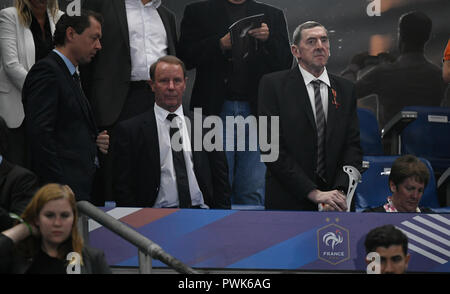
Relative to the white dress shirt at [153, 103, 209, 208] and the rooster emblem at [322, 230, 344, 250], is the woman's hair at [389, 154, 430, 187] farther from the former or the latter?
the white dress shirt at [153, 103, 209, 208]

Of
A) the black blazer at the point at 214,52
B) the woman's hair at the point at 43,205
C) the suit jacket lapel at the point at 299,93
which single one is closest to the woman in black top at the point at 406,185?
the suit jacket lapel at the point at 299,93

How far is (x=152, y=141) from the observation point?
14.6ft

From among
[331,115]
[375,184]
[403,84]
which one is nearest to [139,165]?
[331,115]

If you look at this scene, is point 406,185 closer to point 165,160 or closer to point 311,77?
point 311,77

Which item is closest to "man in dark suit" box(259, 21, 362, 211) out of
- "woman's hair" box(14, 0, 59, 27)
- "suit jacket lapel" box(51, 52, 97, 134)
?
"suit jacket lapel" box(51, 52, 97, 134)

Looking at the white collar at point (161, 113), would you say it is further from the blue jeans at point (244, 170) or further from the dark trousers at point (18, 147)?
the dark trousers at point (18, 147)

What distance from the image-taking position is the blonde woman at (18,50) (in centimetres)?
460

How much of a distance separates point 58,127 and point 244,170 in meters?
1.34

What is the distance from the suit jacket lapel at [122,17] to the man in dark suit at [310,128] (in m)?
0.89

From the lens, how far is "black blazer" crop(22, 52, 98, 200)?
4.15m

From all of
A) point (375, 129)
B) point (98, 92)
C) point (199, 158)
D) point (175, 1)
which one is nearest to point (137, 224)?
point (199, 158)

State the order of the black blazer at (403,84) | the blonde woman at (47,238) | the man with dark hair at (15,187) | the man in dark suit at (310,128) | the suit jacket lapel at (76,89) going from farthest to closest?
the black blazer at (403,84)
the man in dark suit at (310,128)
the suit jacket lapel at (76,89)
the man with dark hair at (15,187)
the blonde woman at (47,238)

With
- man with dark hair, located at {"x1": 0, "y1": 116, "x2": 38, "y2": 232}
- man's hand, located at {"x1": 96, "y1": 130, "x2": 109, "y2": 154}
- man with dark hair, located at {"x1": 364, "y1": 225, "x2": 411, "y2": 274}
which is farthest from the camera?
man's hand, located at {"x1": 96, "y1": 130, "x2": 109, "y2": 154}

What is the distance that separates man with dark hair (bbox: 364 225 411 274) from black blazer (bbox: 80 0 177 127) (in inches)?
69.8
